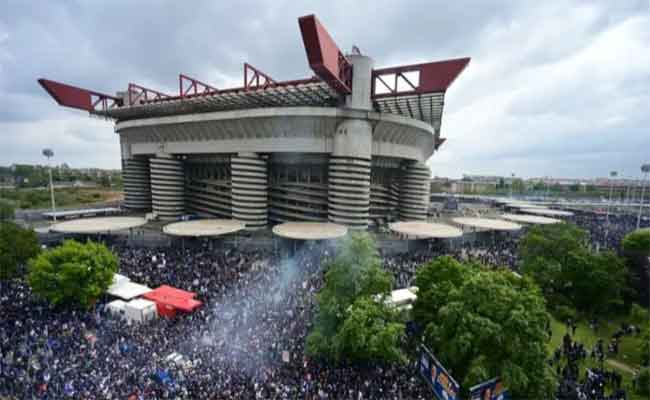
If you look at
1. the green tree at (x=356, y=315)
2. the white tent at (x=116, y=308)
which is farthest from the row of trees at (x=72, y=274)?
the green tree at (x=356, y=315)

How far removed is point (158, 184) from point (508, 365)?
4878 cm

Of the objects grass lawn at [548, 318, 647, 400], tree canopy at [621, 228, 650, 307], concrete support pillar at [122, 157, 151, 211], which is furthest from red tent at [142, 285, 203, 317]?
concrete support pillar at [122, 157, 151, 211]

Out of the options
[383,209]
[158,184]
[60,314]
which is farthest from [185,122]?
[383,209]

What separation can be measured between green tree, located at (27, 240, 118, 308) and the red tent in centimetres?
335

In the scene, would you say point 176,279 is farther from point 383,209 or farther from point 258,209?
point 383,209

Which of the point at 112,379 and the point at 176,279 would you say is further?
the point at 176,279

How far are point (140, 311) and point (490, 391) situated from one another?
20.4 meters

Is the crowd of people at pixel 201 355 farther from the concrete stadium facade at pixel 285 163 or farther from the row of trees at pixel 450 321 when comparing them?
the concrete stadium facade at pixel 285 163

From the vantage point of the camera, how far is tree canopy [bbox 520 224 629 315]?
21.3 metres

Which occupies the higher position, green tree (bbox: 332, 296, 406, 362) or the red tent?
green tree (bbox: 332, 296, 406, 362)

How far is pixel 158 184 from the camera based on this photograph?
145 ft

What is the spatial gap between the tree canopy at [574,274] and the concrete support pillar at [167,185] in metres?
47.9

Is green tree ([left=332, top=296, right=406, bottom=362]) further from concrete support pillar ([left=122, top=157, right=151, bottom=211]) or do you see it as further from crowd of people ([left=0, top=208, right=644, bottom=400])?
concrete support pillar ([left=122, top=157, right=151, bottom=211])

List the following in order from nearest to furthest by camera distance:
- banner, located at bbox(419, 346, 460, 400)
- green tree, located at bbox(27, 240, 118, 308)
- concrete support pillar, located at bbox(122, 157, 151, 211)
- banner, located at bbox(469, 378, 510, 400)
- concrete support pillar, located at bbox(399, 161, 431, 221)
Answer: banner, located at bbox(469, 378, 510, 400)
banner, located at bbox(419, 346, 460, 400)
green tree, located at bbox(27, 240, 118, 308)
concrete support pillar, located at bbox(399, 161, 431, 221)
concrete support pillar, located at bbox(122, 157, 151, 211)
